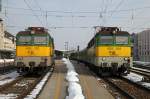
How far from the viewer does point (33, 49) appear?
28.2m

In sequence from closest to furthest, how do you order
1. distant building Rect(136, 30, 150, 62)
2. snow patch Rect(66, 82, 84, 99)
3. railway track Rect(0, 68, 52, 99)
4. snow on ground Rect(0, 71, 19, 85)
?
snow patch Rect(66, 82, 84, 99), railway track Rect(0, 68, 52, 99), snow on ground Rect(0, 71, 19, 85), distant building Rect(136, 30, 150, 62)

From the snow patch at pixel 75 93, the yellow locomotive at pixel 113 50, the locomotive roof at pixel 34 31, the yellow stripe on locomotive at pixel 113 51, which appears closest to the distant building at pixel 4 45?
the locomotive roof at pixel 34 31

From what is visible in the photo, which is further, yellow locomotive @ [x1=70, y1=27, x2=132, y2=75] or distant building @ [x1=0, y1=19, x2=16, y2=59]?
distant building @ [x1=0, y1=19, x2=16, y2=59]

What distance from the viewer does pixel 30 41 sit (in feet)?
92.9

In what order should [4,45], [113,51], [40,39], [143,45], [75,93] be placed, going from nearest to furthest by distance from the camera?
[75,93] < [113,51] < [40,39] < [143,45] < [4,45]

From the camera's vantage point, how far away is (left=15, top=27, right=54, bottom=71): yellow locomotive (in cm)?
2770

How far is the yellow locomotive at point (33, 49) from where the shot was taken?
2770cm

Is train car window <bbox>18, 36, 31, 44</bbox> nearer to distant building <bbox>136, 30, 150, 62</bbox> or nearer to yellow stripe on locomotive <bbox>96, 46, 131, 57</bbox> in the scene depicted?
yellow stripe on locomotive <bbox>96, 46, 131, 57</bbox>

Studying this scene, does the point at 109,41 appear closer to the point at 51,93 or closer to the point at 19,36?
the point at 19,36

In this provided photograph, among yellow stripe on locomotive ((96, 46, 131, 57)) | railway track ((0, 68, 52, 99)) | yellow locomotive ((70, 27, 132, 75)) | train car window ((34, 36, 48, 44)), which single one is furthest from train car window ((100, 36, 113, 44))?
railway track ((0, 68, 52, 99))

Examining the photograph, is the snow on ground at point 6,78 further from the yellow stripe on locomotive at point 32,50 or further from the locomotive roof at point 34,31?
the locomotive roof at point 34,31

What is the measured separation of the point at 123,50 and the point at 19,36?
7.49m

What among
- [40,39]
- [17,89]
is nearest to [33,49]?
[40,39]

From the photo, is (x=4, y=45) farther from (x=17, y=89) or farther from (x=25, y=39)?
(x=17, y=89)
